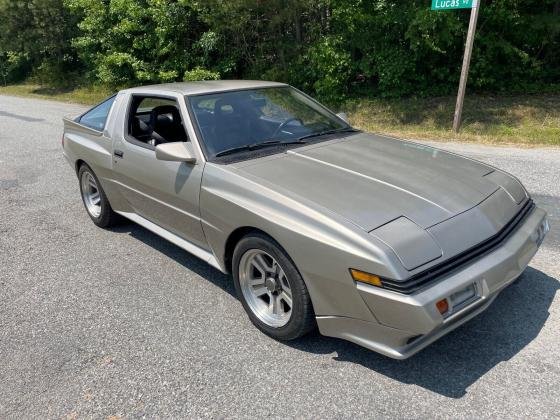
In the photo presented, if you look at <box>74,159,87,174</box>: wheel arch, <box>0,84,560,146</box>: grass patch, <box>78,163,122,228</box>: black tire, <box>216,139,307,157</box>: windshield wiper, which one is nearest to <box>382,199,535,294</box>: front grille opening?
<box>216,139,307,157</box>: windshield wiper

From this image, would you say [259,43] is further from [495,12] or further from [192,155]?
[192,155]

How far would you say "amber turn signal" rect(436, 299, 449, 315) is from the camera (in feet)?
7.54

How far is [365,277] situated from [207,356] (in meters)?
1.16

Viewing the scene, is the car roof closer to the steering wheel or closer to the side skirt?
the steering wheel

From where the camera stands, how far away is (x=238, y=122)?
363cm

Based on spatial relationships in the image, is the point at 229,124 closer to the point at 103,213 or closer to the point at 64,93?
the point at 103,213

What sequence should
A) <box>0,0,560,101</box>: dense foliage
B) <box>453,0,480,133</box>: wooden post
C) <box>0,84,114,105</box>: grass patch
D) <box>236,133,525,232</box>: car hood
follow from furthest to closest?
<box>0,84,114,105</box>: grass patch < <box>0,0,560,101</box>: dense foliage < <box>453,0,480,133</box>: wooden post < <box>236,133,525,232</box>: car hood

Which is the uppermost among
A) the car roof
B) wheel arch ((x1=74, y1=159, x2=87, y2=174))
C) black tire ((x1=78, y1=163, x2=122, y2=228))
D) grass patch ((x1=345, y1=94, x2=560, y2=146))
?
the car roof

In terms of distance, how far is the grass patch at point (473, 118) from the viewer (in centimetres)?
904

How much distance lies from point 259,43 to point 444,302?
1364 centimetres

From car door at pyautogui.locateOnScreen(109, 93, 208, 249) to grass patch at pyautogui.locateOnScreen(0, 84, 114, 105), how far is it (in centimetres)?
1513

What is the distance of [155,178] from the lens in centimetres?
373

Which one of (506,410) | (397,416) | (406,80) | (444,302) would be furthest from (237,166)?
(406,80)

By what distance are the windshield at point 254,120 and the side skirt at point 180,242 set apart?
0.72 metres
